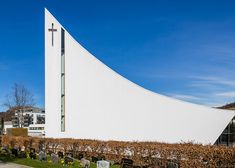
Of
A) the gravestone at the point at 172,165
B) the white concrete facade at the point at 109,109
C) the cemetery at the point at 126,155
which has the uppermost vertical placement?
the white concrete facade at the point at 109,109

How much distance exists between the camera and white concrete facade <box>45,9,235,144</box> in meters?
25.8

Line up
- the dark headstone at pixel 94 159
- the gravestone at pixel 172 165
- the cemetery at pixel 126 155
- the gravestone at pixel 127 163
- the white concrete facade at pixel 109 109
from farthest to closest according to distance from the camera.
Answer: the white concrete facade at pixel 109 109 < the dark headstone at pixel 94 159 < the gravestone at pixel 127 163 < the gravestone at pixel 172 165 < the cemetery at pixel 126 155

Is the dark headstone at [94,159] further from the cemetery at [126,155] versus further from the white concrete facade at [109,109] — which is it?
the white concrete facade at [109,109]

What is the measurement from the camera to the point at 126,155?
63.3ft

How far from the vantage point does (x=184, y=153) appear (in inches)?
620

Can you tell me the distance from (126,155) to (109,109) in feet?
29.3

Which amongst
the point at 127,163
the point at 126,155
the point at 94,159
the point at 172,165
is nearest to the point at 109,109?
the point at 94,159

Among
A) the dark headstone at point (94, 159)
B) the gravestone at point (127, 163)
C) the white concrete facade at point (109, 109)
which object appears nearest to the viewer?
the gravestone at point (127, 163)

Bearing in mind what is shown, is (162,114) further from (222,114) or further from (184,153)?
(184,153)

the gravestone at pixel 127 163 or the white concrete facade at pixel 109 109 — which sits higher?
the white concrete facade at pixel 109 109

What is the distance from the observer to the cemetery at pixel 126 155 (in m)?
14.5

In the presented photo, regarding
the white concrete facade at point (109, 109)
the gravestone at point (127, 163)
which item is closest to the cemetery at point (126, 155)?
the gravestone at point (127, 163)

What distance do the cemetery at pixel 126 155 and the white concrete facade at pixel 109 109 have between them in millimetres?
3515

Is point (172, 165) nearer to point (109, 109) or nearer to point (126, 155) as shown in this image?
point (126, 155)
